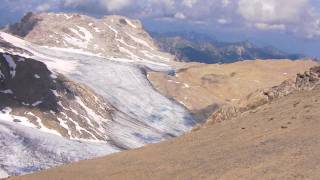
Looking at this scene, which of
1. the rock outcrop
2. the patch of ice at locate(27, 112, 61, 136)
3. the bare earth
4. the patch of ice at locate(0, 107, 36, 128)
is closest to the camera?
the bare earth

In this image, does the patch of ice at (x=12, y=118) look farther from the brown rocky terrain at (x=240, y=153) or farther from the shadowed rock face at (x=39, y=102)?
the brown rocky terrain at (x=240, y=153)

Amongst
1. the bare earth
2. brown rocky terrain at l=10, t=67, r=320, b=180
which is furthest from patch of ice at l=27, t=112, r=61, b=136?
the bare earth

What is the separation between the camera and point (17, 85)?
188 meters

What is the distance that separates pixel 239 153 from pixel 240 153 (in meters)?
0.10

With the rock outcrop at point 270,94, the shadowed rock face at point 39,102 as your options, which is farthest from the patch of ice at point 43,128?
the rock outcrop at point 270,94

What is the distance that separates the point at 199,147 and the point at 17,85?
156 metres

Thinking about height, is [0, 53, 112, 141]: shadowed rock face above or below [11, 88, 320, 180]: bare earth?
below

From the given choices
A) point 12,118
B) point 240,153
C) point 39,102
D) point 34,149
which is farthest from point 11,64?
point 240,153

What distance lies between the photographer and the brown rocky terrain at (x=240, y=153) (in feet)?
99.0

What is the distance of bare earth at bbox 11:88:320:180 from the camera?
30.1 metres

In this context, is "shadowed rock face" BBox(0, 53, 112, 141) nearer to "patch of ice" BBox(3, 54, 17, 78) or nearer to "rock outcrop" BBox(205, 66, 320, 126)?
"patch of ice" BBox(3, 54, 17, 78)

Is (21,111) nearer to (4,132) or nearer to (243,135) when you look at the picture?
(4,132)

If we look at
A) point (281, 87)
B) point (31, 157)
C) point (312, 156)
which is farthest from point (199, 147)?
point (31, 157)

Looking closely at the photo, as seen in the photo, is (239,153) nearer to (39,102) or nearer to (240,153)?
(240,153)
